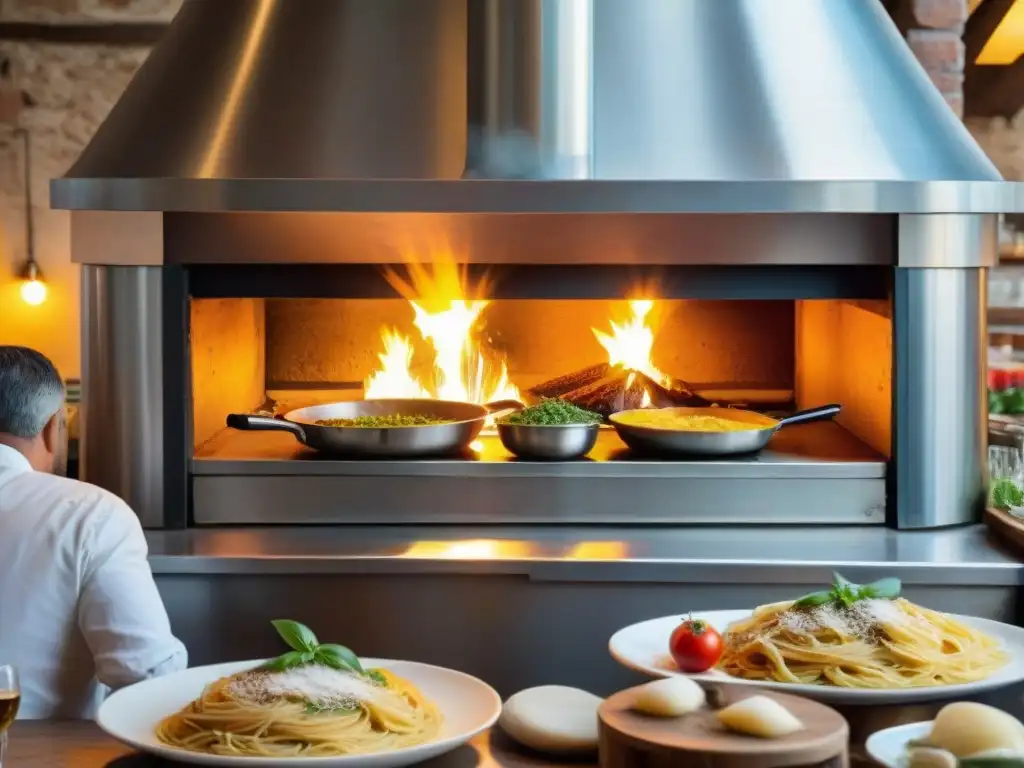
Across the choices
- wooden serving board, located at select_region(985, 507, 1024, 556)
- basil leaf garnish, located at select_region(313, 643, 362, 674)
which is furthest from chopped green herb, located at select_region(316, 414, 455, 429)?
basil leaf garnish, located at select_region(313, 643, 362, 674)

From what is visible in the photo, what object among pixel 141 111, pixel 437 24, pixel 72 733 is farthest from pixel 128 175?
pixel 72 733

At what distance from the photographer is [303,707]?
196 cm

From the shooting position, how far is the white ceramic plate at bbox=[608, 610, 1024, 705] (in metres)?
2.13

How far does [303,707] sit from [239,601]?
4.77ft

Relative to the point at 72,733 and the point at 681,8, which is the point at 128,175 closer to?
the point at 681,8

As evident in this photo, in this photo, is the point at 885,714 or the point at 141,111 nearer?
the point at 885,714

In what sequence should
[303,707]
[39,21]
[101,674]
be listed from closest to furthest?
[303,707] → [101,674] → [39,21]

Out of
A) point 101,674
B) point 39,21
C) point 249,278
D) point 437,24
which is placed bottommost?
point 101,674

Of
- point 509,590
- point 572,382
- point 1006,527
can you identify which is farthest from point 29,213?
point 1006,527

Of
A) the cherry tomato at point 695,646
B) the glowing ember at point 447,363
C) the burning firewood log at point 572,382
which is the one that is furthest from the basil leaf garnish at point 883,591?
the burning firewood log at point 572,382

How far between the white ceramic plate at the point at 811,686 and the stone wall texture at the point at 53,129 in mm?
5918

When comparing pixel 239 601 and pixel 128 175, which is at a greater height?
pixel 128 175

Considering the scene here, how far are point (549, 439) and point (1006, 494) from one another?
107cm

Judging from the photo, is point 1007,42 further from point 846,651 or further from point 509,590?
point 846,651
